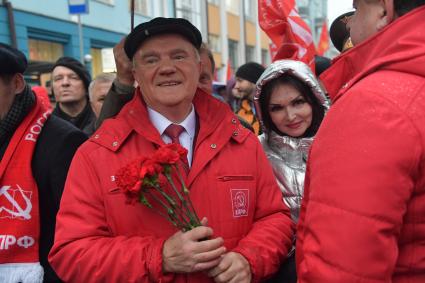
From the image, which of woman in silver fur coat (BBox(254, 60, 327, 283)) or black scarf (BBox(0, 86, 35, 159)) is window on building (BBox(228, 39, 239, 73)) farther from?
black scarf (BBox(0, 86, 35, 159))

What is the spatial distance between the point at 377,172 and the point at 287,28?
2355 mm

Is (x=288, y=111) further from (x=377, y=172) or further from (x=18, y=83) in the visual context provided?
(x=377, y=172)

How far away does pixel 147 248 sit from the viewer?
169cm

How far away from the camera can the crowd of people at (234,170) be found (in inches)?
42.1

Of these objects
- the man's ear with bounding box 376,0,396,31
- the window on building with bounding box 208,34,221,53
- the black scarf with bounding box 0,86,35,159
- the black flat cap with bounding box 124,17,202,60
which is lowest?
the black scarf with bounding box 0,86,35,159

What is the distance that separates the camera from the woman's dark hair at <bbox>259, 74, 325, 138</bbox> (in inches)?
97.4

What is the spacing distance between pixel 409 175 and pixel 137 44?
131 centimetres

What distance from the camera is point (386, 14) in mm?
1214

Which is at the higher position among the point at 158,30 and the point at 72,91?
the point at 158,30

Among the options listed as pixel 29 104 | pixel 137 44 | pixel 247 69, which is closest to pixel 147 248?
pixel 137 44

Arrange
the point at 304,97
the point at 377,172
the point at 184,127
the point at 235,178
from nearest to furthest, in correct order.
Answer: the point at 377,172 < the point at 235,178 < the point at 184,127 < the point at 304,97

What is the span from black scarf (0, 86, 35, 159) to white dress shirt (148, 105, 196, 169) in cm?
62

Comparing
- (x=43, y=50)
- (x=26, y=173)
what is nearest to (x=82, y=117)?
(x=26, y=173)

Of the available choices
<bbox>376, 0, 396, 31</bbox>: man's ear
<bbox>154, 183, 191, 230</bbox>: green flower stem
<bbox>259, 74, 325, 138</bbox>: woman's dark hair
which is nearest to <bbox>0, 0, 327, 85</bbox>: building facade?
<bbox>259, 74, 325, 138</bbox>: woman's dark hair
